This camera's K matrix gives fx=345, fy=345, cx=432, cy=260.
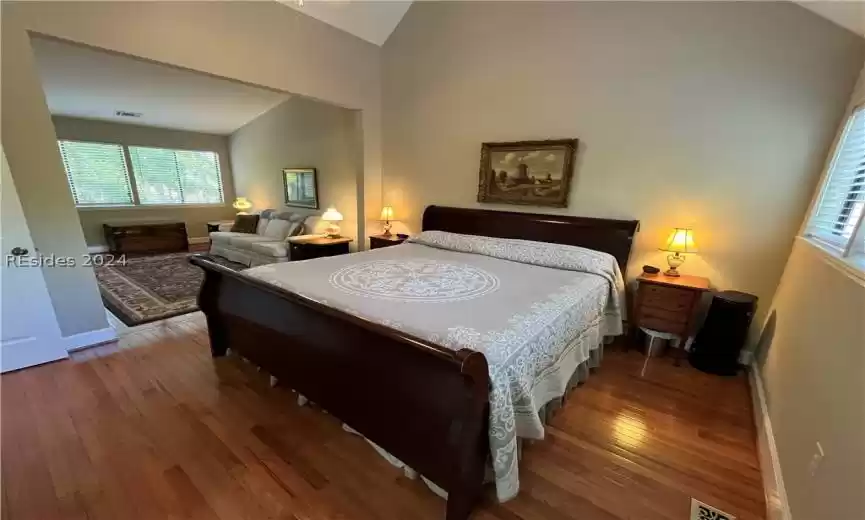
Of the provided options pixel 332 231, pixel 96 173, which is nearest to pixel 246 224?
pixel 332 231

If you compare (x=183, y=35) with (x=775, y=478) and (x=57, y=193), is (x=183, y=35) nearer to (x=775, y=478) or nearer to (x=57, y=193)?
(x=57, y=193)

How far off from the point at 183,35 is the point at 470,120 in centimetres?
258

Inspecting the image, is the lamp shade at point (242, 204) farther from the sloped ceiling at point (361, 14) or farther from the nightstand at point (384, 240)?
the sloped ceiling at point (361, 14)

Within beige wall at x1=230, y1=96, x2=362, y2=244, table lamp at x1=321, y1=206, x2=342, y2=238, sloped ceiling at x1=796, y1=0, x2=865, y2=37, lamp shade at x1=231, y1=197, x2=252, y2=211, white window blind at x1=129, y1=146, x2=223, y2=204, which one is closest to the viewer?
sloped ceiling at x1=796, y1=0, x2=865, y2=37

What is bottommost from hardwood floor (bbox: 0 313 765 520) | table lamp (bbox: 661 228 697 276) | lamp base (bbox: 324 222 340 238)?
hardwood floor (bbox: 0 313 765 520)

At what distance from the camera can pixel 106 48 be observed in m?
2.44

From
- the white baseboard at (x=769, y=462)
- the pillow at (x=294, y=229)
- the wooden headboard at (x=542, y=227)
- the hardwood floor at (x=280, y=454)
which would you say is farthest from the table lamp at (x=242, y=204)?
the white baseboard at (x=769, y=462)

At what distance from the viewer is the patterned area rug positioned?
3.47 m

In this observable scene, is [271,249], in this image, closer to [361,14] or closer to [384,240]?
[384,240]

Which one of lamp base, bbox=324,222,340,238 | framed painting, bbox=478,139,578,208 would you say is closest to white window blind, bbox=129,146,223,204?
lamp base, bbox=324,222,340,238

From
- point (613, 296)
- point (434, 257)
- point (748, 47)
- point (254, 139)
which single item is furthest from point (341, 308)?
point (254, 139)

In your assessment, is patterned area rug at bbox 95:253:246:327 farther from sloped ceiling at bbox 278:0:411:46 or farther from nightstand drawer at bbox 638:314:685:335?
nightstand drawer at bbox 638:314:685:335

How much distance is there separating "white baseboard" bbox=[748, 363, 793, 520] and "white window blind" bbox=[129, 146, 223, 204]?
872cm

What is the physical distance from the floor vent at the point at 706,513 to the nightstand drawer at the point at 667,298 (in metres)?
1.43
